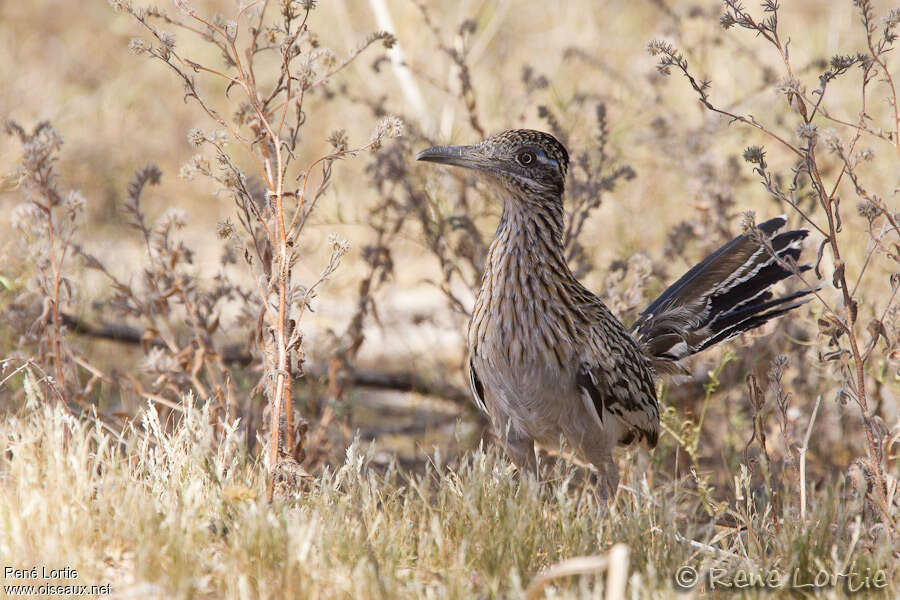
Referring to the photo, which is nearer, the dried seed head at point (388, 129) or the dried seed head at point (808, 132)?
the dried seed head at point (808, 132)

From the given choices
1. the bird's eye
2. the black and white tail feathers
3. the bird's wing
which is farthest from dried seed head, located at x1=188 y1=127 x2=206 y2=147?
the black and white tail feathers

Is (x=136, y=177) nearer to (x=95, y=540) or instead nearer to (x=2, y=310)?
(x=2, y=310)

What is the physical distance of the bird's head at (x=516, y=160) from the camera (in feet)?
14.3

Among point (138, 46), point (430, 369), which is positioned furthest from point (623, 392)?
point (430, 369)

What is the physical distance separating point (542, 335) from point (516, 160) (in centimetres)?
81

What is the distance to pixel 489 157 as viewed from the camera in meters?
4.39

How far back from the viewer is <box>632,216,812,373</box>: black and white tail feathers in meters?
4.97

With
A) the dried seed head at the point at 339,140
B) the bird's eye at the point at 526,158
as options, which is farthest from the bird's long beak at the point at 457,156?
the dried seed head at the point at 339,140

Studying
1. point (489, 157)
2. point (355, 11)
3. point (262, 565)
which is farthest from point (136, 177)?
point (355, 11)

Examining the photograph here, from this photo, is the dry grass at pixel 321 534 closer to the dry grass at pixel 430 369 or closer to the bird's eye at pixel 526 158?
the dry grass at pixel 430 369

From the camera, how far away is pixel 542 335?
4273 millimetres

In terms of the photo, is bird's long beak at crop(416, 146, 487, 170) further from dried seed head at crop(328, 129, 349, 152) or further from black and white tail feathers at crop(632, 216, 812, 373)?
black and white tail feathers at crop(632, 216, 812, 373)

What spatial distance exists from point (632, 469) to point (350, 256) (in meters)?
4.87

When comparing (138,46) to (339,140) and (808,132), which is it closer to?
(339,140)
